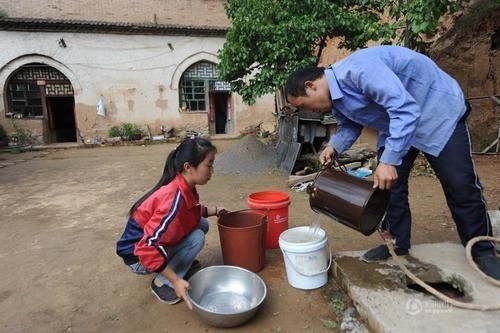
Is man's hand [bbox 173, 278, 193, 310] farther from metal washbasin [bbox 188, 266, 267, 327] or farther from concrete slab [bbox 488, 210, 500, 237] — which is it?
concrete slab [bbox 488, 210, 500, 237]

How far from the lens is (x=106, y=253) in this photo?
324cm

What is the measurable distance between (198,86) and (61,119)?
5641 mm

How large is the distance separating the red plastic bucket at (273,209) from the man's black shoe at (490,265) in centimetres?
136

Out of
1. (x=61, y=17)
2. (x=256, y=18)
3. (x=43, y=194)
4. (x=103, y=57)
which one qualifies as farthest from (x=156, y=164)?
(x=61, y=17)

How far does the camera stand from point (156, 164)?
27.4 ft

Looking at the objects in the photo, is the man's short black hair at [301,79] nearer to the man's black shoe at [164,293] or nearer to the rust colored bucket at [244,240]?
the rust colored bucket at [244,240]

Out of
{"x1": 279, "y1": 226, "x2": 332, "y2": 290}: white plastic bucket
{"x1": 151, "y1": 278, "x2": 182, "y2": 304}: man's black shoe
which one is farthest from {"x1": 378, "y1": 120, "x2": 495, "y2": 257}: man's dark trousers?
{"x1": 151, "y1": 278, "x2": 182, "y2": 304}: man's black shoe

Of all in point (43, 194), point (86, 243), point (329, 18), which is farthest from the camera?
point (329, 18)

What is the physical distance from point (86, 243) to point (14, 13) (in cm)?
1239

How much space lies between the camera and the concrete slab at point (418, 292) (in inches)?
68.4

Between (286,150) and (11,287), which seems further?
(286,150)

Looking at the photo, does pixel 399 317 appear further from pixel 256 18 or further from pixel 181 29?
pixel 181 29

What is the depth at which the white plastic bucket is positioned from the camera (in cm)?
226

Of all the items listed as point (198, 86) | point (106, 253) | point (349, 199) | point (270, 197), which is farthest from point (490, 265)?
point (198, 86)
